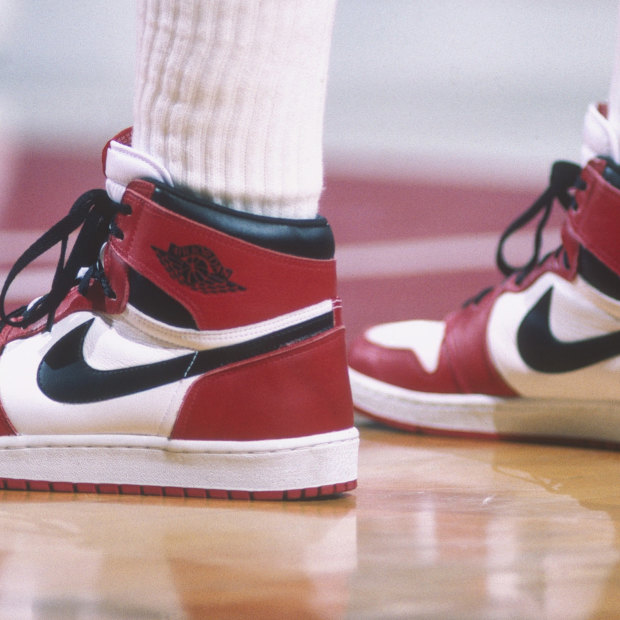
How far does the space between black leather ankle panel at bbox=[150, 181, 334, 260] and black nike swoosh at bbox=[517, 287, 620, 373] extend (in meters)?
0.36

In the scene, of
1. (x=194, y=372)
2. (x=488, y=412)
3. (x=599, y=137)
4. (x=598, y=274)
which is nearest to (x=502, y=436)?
(x=488, y=412)

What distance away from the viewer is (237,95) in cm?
68

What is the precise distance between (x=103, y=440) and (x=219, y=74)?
279mm

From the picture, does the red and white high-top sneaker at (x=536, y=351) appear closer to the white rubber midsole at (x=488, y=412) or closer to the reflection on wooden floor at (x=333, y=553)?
the white rubber midsole at (x=488, y=412)

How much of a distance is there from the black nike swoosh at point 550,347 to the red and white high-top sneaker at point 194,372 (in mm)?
307

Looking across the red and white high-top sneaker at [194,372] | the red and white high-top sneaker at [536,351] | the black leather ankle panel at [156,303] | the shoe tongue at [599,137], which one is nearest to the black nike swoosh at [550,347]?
the red and white high-top sneaker at [536,351]

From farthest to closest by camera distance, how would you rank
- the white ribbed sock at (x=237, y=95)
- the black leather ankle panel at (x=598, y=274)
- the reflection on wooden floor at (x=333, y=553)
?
the black leather ankle panel at (x=598, y=274)
the white ribbed sock at (x=237, y=95)
the reflection on wooden floor at (x=333, y=553)

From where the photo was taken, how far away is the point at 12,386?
28.9 inches

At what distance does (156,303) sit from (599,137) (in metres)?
0.49

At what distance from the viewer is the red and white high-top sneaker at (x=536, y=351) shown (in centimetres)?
92

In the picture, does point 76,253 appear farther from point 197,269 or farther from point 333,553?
point 333,553

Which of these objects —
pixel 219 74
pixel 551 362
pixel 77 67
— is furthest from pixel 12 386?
pixel 77 67

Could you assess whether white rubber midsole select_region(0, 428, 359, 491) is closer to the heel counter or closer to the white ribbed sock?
the heel counter

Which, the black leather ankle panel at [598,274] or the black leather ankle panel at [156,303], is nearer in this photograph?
the black leather ankle panel at [156,303]
